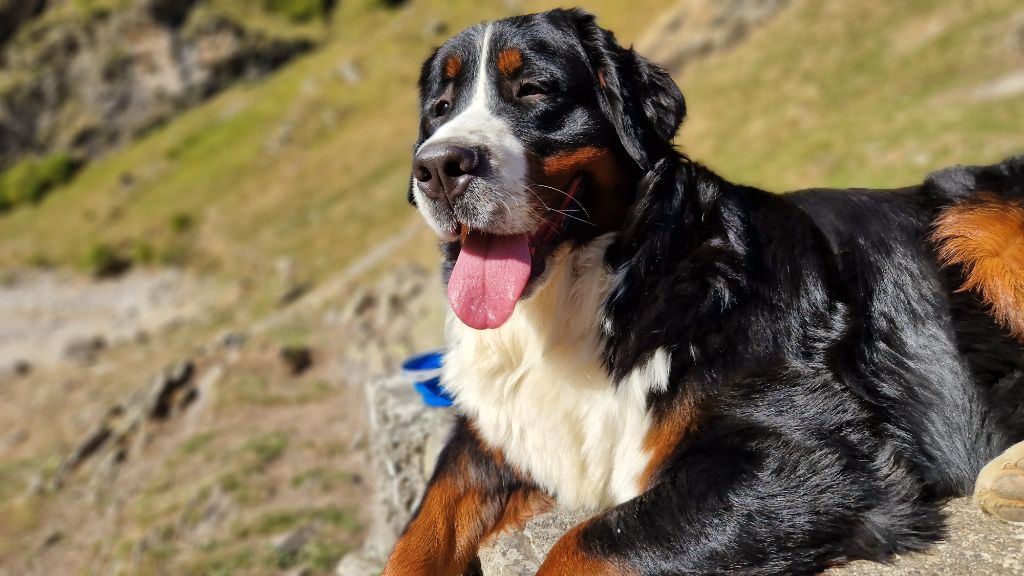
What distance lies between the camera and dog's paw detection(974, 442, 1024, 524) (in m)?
2.83

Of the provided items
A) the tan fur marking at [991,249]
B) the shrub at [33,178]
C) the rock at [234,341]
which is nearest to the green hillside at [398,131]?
the shrub at [33,178]

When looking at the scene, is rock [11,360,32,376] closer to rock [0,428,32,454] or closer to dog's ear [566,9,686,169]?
rock [0,428,32,454]

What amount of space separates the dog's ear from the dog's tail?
4.01 feet

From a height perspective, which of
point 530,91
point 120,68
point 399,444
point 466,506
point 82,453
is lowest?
point 120,68

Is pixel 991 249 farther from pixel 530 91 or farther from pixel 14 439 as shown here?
pixel 14 439

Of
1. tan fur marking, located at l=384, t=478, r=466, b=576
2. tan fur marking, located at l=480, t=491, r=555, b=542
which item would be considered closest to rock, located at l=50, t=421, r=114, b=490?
tan fur marking, located at l=384, t=478, r=466, b=576

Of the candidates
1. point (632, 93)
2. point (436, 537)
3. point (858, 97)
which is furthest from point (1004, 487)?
point (858, 97)

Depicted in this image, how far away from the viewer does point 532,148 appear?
3137mm

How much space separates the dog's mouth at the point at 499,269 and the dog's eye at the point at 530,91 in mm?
379

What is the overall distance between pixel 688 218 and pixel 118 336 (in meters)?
23.9

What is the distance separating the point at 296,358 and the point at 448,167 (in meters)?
10.4

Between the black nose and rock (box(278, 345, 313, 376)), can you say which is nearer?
the black nose

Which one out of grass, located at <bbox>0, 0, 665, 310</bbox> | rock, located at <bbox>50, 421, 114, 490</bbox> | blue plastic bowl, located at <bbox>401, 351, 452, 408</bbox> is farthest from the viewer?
grass, located at <bbox>0, 0, 665, 310</bbox>

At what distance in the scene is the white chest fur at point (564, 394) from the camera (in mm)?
3184
